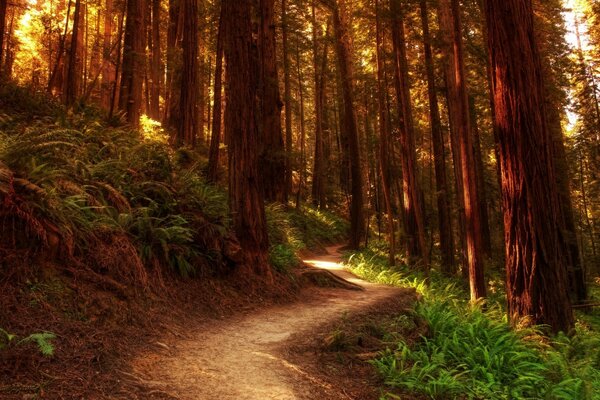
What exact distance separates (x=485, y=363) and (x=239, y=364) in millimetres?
3078

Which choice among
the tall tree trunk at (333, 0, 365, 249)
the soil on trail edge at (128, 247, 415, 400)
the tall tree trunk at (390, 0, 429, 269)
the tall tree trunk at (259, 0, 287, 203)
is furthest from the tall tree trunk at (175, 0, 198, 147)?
the soil on trail edge at (128, 247, 415, 400)

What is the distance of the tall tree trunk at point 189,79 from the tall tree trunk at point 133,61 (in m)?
1.18

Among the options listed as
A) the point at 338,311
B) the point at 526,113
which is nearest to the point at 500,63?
the point at 526,113

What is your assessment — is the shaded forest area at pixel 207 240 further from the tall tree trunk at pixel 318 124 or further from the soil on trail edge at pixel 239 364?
the tall tree trunk at pixel 318 124

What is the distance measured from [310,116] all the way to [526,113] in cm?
3385

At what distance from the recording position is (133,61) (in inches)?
438

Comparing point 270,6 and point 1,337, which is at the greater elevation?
point 270,6

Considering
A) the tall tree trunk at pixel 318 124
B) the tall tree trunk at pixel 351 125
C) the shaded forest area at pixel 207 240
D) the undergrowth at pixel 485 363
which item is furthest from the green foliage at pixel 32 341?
the tall tree trunk at pixel 318 124

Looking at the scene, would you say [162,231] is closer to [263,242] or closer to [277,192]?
[263,242]

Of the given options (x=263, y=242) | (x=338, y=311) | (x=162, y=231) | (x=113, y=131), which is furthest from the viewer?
(x=113, y=131)

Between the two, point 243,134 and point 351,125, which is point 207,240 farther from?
point 351,125

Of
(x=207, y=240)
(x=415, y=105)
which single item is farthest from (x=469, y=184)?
(x=415, y=105)

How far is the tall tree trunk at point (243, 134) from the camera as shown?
24.4ft

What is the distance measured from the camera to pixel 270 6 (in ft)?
45.6
